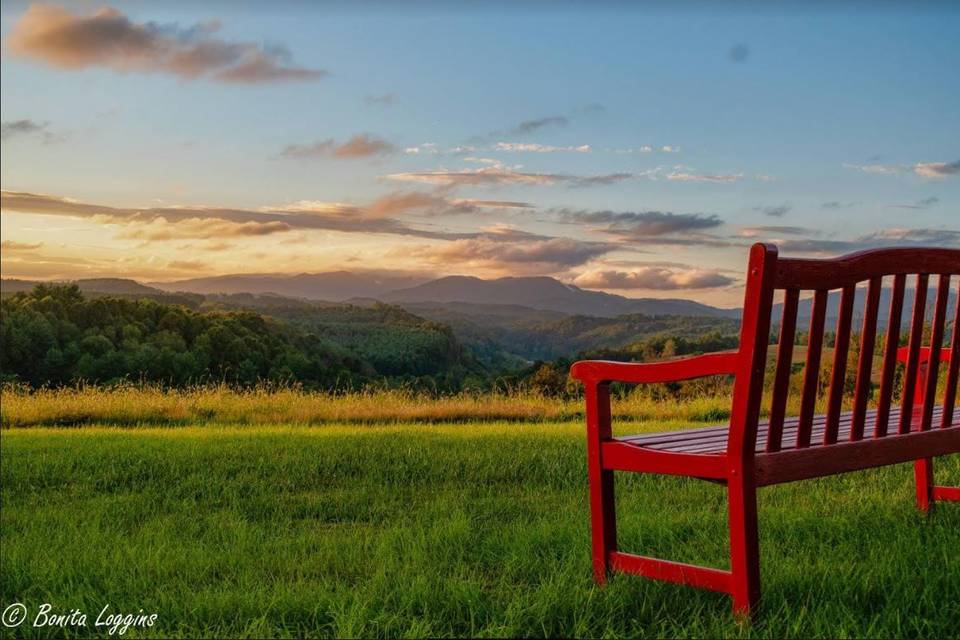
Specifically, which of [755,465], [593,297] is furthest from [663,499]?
[593,297]

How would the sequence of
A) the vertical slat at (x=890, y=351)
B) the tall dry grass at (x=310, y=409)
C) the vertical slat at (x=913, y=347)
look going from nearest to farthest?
the vertical slat at (x=890, y=351) → the vertical slat at (x=913, y=347) → the tall dry grass at (x=310, y=409)

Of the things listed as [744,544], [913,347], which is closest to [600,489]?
[744,544]

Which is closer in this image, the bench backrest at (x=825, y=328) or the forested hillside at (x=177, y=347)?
the bench backrest at (x=825, y=328)

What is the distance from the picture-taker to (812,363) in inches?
134

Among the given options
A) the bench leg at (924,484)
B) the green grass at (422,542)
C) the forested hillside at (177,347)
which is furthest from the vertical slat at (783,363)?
the forested hillside at (177,347)

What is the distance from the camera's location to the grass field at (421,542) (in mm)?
3369

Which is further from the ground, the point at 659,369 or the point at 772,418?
the point at 659,369

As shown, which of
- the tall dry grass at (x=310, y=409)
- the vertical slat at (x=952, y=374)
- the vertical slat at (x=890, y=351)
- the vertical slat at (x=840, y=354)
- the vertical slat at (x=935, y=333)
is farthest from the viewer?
the tall dry grass at (x=310, y=409)

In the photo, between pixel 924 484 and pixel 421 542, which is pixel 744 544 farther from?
pixel 924 484

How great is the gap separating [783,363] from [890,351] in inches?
29.0

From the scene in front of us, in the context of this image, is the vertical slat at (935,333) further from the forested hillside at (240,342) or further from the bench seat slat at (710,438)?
the forested hillside at (240,342)

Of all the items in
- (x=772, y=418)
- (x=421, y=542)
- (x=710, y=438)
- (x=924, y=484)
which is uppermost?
(x=772, y=418)

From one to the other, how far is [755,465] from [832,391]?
0.48 m

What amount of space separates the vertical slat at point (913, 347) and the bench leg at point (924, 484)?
134cm
